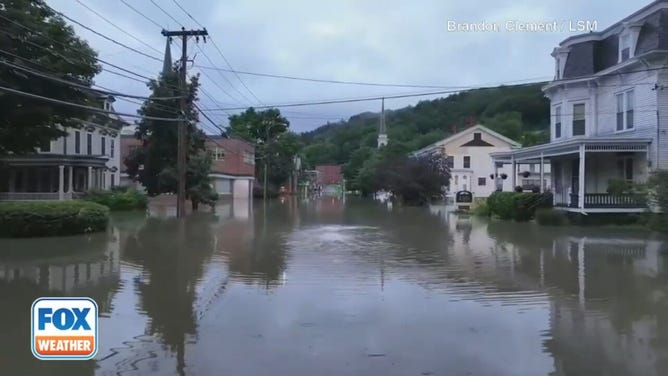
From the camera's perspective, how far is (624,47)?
28.7 meters

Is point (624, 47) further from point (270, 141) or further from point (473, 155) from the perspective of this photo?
point (270, 141)

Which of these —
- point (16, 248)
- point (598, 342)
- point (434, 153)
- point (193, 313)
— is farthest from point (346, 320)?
point (434, 153)

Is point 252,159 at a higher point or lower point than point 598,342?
higher

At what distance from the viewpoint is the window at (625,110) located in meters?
28.3

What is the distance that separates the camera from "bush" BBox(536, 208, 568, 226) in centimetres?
2781

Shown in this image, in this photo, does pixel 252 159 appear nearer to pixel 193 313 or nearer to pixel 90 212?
pixel 90 212

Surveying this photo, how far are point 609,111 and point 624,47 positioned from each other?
2941 millimetres

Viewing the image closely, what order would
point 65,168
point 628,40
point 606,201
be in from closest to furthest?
1. point 606,201
2. point 628,40
3. point 65,168

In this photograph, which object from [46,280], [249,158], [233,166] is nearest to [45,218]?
[46,280]

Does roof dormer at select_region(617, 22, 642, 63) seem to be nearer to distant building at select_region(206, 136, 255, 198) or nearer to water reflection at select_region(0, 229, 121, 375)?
water reflection at select_region(0, 229, 121, 375)

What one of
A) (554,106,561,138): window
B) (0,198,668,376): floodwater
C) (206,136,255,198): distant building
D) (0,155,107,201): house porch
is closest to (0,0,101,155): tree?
(0,198,668,376): floodwater

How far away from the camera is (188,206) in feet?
149

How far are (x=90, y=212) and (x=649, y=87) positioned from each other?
22163 mm

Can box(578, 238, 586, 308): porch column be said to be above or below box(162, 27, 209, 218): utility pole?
below
